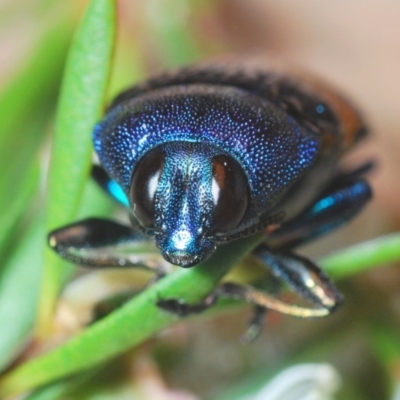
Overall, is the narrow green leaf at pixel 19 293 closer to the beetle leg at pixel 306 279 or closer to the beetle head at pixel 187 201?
the beetle head at pixel 187 201

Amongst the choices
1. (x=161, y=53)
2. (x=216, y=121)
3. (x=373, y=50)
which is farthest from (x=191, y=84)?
(x=373, y=50)

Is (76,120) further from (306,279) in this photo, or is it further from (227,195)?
(306,279)

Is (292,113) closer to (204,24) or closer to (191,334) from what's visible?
(191,334)

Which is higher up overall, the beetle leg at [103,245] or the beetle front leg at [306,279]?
the beetle leg at [103,245]

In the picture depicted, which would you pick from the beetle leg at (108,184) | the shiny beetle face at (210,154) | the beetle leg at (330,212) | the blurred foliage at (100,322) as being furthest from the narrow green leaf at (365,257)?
the beetle leg at (108,184)

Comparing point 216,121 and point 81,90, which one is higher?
point 81,90
